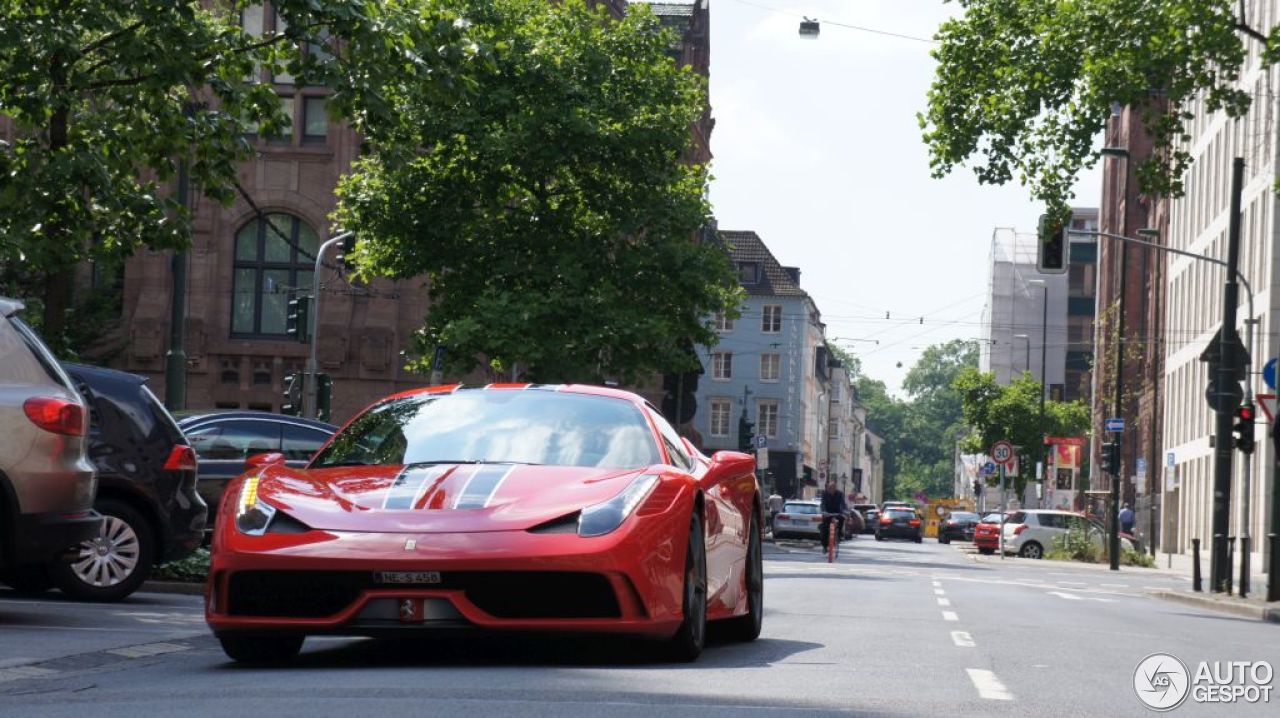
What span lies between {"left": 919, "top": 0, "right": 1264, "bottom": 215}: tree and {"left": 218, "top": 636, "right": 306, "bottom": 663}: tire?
795 inches

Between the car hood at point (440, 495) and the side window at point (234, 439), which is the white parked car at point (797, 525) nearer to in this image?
the side window at point (234, 439)

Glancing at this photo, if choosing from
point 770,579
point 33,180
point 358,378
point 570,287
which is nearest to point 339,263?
point 358,378

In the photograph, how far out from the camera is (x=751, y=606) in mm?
11422

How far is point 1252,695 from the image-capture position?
9.59m

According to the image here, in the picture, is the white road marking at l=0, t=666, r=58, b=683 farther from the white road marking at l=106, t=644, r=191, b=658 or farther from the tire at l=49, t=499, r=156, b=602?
the tire at l=49, t=499, r=156, b=602

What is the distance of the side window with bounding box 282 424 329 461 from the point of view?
2117cm

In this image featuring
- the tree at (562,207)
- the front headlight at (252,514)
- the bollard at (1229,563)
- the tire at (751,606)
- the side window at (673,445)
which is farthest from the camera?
the tree at (562,207)

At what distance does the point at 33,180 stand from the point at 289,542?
10399mm

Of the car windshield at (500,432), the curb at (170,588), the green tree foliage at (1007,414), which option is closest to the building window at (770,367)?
the green tree foliage at (1007,414)

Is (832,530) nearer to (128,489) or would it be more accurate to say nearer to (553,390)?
(128,489)

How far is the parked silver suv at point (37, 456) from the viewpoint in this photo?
10516 mm

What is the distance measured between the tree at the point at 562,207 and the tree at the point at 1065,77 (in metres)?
10.5

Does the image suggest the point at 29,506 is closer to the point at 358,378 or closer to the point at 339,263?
the point at 339,263

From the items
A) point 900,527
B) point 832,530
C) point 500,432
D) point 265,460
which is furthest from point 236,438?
point 900,527
